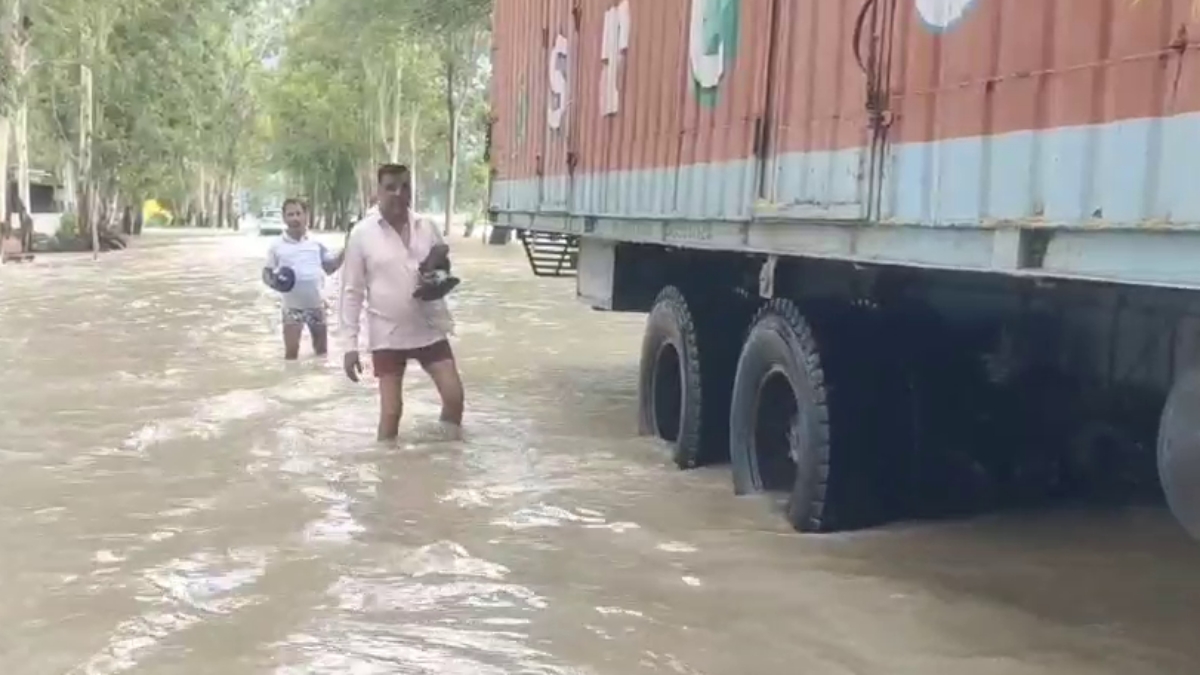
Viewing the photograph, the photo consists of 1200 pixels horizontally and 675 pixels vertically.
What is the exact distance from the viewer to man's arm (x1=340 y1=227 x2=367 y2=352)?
9.04 meters

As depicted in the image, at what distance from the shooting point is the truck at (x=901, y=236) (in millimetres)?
4059

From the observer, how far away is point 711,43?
7.53 metres

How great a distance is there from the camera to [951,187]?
15.8ft

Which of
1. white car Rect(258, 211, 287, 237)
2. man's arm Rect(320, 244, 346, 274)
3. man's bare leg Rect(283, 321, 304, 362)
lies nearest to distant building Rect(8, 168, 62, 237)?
white car Rect(258, 211, 287, 237)

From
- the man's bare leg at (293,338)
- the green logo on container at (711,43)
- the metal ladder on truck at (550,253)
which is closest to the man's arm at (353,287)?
the green logo on container at (711,43)

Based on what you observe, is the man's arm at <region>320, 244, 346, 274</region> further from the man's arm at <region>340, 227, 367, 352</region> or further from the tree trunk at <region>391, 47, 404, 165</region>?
the tree trunk at <region>391, 47, 404, 165</region>

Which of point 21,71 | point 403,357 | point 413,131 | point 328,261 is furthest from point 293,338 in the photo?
point 413,131

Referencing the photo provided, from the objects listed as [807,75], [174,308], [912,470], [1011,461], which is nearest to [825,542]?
[912,470]

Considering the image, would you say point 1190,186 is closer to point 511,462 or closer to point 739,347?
point 739,347

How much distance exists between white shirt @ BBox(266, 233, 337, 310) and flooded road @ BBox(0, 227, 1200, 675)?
2691mm

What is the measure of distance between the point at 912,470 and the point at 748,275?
1.95m

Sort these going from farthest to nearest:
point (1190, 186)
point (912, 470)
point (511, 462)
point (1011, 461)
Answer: point (511, 462) < point (1011, 461) < point (912, 470) < point (1190, 186)

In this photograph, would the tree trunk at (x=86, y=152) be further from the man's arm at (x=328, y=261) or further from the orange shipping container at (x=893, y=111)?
the orange shipping container at (x=893, y=111)

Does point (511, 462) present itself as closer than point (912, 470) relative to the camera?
No
